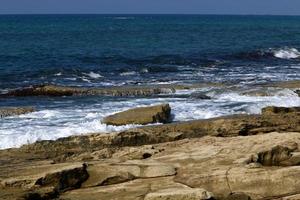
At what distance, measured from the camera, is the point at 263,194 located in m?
10.4

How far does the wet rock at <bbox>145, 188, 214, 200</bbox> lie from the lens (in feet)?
32.4

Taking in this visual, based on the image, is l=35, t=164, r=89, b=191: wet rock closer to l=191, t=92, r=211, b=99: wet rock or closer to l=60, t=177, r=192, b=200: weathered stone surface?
l=60, t=177, r=192, b=200: weathered stone surface

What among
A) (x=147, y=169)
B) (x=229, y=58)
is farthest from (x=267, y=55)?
(x=147, y=169)

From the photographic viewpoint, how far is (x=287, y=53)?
174ft

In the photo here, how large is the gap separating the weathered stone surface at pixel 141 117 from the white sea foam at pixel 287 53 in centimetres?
3301

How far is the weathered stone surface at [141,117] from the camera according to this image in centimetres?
1866

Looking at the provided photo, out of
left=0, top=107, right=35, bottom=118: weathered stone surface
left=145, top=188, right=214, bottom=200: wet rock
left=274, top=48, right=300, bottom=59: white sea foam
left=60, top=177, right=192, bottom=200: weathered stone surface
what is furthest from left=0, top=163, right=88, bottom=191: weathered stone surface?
left=274, top=48, right=300, bottom=59: white sea foam

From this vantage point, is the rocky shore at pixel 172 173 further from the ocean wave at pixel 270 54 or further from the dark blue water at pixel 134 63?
the ocean wave at pixel 270 54

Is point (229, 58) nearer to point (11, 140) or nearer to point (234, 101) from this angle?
point (234, 101)

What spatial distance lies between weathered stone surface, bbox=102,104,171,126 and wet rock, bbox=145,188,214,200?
28.1 ft

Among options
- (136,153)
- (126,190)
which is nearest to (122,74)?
(136,153)

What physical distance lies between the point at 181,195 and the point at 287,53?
147 ft

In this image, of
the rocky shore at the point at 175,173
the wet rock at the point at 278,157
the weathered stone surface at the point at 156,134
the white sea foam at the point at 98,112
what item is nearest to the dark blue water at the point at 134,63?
the white sea foam at the point at 98,112

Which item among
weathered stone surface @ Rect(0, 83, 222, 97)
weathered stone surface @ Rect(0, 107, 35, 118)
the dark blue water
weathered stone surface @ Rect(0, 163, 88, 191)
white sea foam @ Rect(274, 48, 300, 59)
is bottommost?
white sea foam @ Rect(274, 48, 300, 59)
